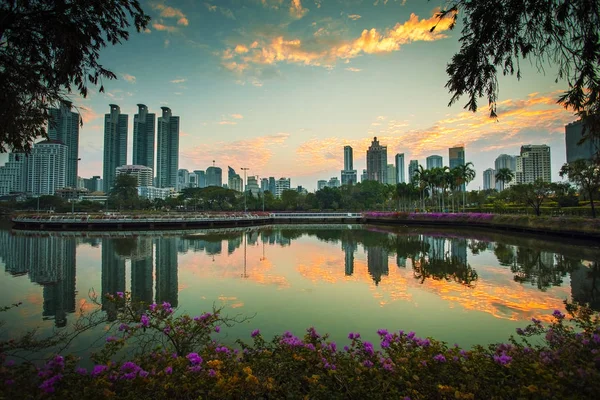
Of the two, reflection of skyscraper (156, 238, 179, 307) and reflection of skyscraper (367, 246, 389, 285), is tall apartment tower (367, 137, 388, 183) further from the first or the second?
reflection of skyscraper (156, 238, 179, 307)

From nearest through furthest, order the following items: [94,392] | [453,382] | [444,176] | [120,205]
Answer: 1. [94,392]
2. [453,382]
3. [444,176]
4. [120,205]

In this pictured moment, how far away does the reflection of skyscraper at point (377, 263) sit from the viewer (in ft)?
41.7

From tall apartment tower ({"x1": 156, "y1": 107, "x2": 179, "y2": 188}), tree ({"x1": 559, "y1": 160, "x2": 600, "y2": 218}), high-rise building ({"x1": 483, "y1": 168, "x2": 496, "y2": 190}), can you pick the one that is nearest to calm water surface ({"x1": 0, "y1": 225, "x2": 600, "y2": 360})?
tree ({"x1": 559, "y1": 160, "x2": 600, "y2": 218})

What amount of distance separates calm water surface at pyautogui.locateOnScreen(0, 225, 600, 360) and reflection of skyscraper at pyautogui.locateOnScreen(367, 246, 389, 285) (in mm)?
68

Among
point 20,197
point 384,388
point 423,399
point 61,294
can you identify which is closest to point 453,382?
point 423,399

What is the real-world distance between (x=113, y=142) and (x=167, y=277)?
20642 cm

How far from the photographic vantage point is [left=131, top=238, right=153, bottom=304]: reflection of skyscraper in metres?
9.59

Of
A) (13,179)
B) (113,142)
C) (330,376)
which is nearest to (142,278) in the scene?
(330,376)

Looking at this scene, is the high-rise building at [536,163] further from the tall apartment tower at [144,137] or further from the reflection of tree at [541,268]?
the tall apartment tower at [144,137]

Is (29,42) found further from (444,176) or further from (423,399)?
(444,176)

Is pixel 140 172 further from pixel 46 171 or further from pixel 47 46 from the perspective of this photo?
pixel 47 46

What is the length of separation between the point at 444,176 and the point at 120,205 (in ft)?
252

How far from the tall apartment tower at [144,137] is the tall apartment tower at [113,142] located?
555 cm

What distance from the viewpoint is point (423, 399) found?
10.5ft
